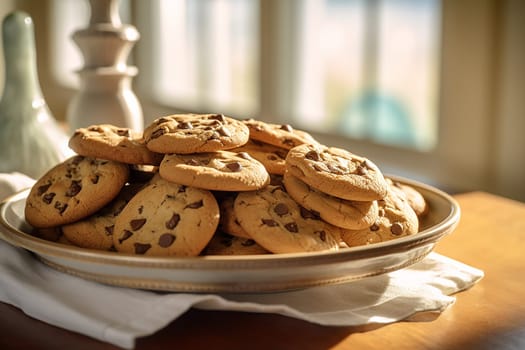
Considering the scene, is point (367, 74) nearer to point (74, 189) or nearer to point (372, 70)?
point (372, 70)

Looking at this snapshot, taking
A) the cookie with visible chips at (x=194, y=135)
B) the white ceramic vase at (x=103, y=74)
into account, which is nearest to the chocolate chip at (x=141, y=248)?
the cookie with visible chips at (x=194, y=135)

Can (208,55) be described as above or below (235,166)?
below

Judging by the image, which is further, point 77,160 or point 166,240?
point 77,160

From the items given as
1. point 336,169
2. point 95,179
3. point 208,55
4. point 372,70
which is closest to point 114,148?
point 95,179

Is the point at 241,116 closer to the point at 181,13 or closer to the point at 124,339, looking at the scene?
the point at 181,13

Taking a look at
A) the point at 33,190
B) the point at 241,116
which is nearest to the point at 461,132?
the point at 241,116

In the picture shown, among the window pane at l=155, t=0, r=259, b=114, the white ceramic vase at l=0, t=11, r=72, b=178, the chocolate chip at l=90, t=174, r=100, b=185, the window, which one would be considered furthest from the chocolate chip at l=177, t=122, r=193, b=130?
the window pane at l=155, t=0, r=259, b=114

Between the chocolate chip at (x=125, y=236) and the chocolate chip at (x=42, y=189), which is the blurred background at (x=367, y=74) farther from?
the chocolate chip at (x=125, y=236)
